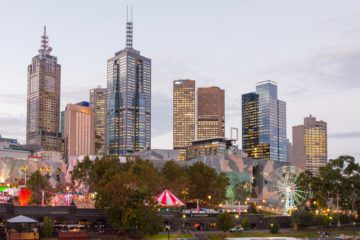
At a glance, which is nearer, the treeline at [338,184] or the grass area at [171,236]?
the grass area at [171,236]

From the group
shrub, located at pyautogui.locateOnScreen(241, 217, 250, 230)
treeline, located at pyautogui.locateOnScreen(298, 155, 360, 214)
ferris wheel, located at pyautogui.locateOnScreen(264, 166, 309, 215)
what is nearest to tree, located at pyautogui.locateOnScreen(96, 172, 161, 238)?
shrub, located at pyautogui.locateOnScreen(241, 217, 250, 230)

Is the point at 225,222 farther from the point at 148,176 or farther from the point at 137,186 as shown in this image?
the point at 148,176

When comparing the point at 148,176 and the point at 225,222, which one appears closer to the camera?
the point at 225,222

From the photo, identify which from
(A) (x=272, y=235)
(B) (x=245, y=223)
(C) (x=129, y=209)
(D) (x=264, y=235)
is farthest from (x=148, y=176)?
(C) (x=129, y=209)

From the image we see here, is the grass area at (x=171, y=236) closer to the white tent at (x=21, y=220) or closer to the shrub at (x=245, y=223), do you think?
the shrub at (x=245, y=223)

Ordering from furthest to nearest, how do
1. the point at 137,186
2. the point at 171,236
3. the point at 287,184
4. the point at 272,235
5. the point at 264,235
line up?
the point at 287,184 → the point at 137,186 → the point at 272,235 → the point at 264,235 → the point at 171,236

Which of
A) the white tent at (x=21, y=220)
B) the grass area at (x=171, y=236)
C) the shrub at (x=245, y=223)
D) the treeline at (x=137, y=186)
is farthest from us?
the shrub at (x=245, y=223)

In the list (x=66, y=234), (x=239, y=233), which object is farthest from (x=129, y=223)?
(x=239, y=233)

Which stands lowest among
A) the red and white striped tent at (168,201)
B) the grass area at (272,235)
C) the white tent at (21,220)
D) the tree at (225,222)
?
the grass area at (272,235)

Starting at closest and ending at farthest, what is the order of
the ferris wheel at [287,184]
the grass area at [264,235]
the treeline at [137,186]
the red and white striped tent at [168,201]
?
the treeline at [137,186], the grass area at [264,235], the red and white striped tent at [168,201], the ferris wheel at [287,184]

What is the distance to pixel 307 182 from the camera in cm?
16675

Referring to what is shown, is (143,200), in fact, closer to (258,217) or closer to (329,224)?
(258,217)

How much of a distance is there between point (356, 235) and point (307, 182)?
35.4 m

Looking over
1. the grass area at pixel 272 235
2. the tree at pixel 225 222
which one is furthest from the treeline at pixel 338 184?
the tree at pixel 225 222
